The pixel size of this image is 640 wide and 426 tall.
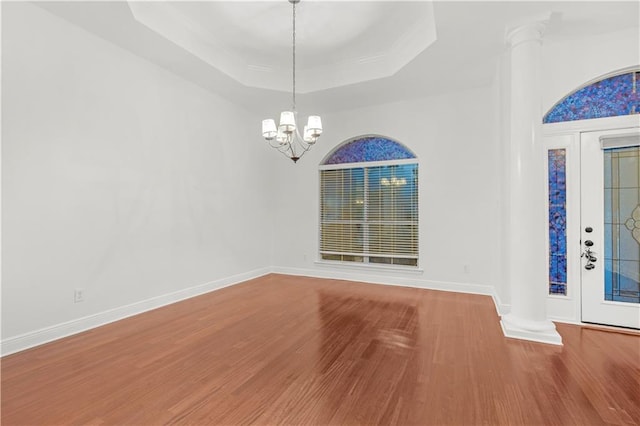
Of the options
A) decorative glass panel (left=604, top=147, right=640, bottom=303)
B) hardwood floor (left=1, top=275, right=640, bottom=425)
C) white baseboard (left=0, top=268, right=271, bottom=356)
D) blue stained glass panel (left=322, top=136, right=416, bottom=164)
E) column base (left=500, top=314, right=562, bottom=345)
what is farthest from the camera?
blue stained glass panel (left=322, top=136, right=416, bottom=164)

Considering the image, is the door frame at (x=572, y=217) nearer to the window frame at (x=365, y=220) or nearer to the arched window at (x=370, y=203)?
the window frame at (x=365, y=220)

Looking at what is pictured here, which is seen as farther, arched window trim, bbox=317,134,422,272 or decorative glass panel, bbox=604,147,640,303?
arched window trim, bbox=317,134,422,272

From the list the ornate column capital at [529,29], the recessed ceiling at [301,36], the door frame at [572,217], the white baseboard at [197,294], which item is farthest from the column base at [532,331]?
the recessed ceiling at [301,36]

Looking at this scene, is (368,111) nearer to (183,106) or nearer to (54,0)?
(183,106)

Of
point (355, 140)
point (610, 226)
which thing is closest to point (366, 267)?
point (355, 140)

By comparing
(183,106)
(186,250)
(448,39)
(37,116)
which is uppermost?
(448,39)

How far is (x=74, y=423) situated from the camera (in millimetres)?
1853

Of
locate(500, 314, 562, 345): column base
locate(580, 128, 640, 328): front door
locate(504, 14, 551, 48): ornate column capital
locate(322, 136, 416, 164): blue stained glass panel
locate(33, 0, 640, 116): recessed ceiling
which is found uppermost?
locate(33, 0, 640, 116): recessed ceiling

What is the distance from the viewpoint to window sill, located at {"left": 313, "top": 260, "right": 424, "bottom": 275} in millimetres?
5281

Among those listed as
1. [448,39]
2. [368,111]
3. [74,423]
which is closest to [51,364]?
[74,423]

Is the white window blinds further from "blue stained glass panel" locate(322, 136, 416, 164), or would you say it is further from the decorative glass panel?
the decorative glass panel

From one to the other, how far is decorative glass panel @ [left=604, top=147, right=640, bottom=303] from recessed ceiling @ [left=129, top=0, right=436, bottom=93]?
2.45 meters

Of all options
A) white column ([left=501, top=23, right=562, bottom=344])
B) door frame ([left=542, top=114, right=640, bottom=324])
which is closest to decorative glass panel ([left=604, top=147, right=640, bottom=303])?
door frame ([left=542, top=114, right=640, bottom=324])

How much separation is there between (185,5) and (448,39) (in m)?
2.95
